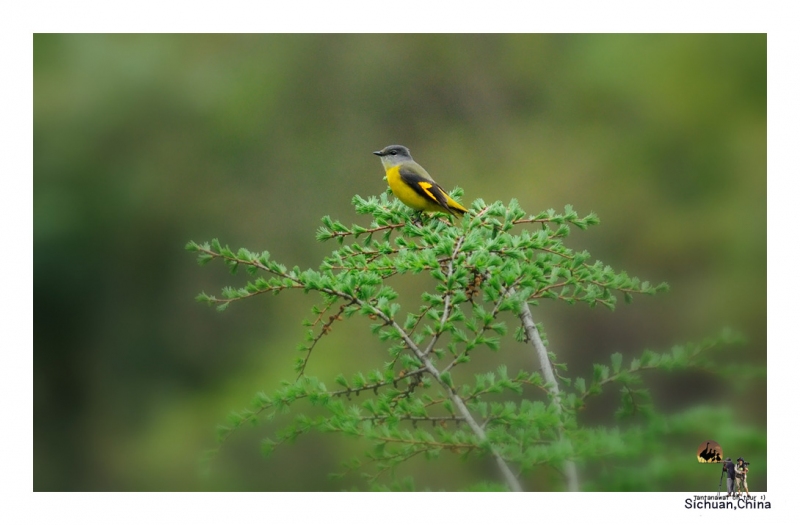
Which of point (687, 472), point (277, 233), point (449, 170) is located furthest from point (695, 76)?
point (687, 472)

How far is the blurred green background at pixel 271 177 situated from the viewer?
4922 mm

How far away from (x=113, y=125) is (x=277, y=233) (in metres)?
1.27

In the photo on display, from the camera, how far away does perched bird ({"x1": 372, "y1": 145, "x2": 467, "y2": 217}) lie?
2.71 m

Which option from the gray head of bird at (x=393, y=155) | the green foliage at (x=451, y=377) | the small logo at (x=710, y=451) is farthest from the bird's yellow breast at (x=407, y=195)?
the small logo at (x=710, y=451)

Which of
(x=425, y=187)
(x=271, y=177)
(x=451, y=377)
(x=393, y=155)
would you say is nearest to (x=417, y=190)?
(x=425, y=187)

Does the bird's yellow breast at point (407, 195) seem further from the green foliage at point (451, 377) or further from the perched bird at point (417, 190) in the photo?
the green foliage at point (451, 377)

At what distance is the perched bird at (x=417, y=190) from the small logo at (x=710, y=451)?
1021 mm

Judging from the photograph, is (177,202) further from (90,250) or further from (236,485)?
(236,485)

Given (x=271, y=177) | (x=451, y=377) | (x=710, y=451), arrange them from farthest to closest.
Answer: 1. (x=271, y=177)
2. (x=710, y=451)
3. (x=451, y=377)

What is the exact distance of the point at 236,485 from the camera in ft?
14.0

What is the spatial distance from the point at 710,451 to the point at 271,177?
12.9 ft

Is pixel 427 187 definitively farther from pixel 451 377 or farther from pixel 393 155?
pixel 451 377

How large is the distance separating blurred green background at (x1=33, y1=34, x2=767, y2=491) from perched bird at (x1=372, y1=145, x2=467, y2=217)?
1.99 metres

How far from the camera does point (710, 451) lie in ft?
6.89
